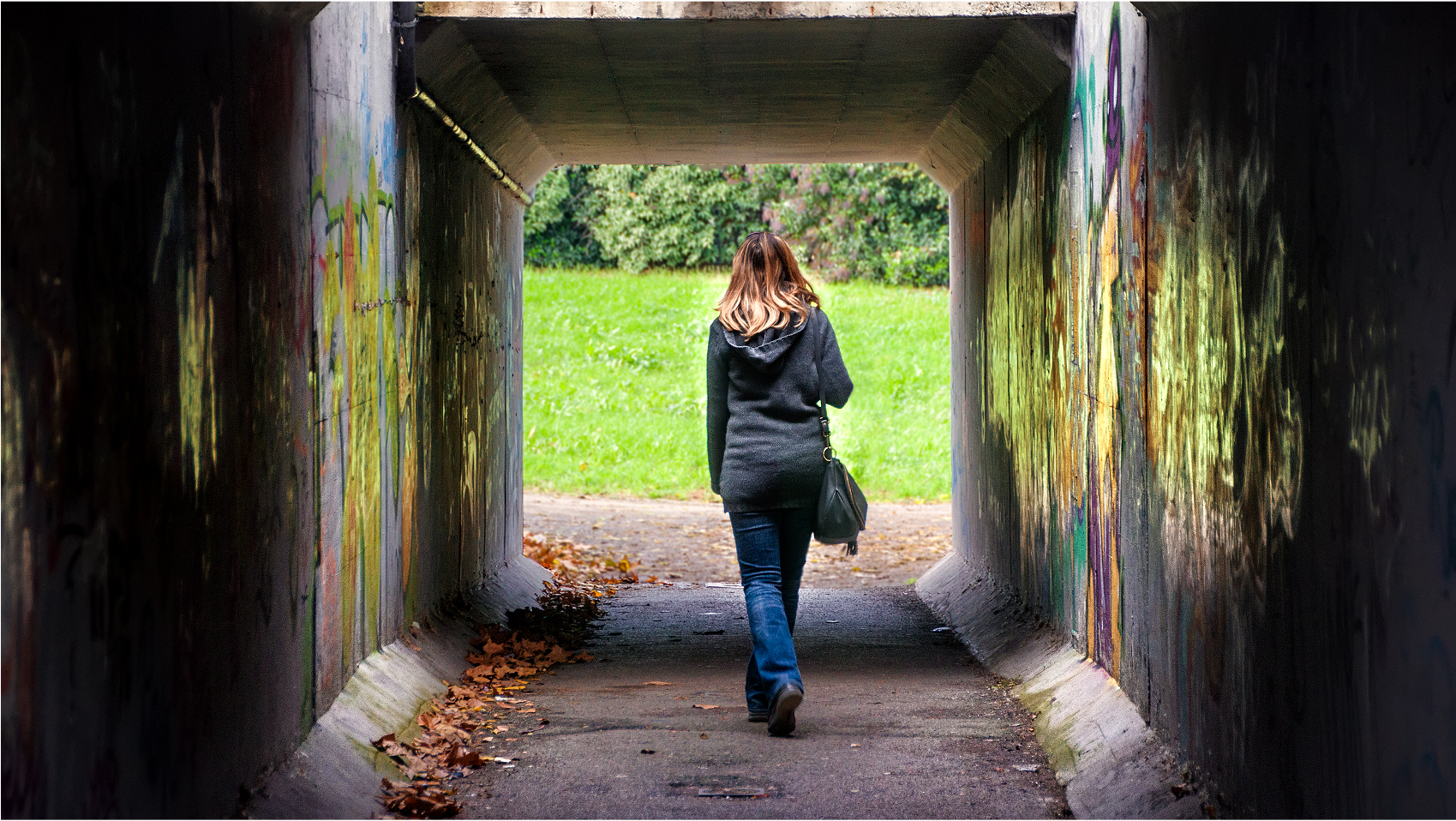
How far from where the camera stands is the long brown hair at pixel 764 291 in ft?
18.6

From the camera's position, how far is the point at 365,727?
5332 millimetres

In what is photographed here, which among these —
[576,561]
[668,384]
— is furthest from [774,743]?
[668,384]

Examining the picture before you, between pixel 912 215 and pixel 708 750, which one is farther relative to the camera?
pixel 912 215

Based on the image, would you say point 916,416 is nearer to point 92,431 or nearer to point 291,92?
point 291,92

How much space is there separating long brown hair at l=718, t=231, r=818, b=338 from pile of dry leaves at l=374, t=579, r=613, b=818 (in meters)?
1.94

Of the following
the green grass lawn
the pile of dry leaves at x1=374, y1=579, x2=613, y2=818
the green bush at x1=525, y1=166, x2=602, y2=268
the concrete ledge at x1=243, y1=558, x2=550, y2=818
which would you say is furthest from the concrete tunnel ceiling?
the green bush at x1=525, y1=166, x2=602, y2=268

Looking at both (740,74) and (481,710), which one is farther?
(740,74)

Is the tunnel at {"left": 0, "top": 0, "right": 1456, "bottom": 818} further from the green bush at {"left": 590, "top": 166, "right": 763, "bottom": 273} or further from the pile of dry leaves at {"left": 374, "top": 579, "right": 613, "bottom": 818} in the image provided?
the green bush at {"left": 590, "top": 166, "right": 763, "bottom": 273}

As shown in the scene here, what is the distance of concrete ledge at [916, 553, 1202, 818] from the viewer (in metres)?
4.54

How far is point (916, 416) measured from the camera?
2144 cm

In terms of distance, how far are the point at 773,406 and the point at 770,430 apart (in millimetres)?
99

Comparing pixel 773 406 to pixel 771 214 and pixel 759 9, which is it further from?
pixel 771 214

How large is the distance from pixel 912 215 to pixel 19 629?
26.1 m

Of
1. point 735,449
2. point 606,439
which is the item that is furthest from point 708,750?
point 606,439
